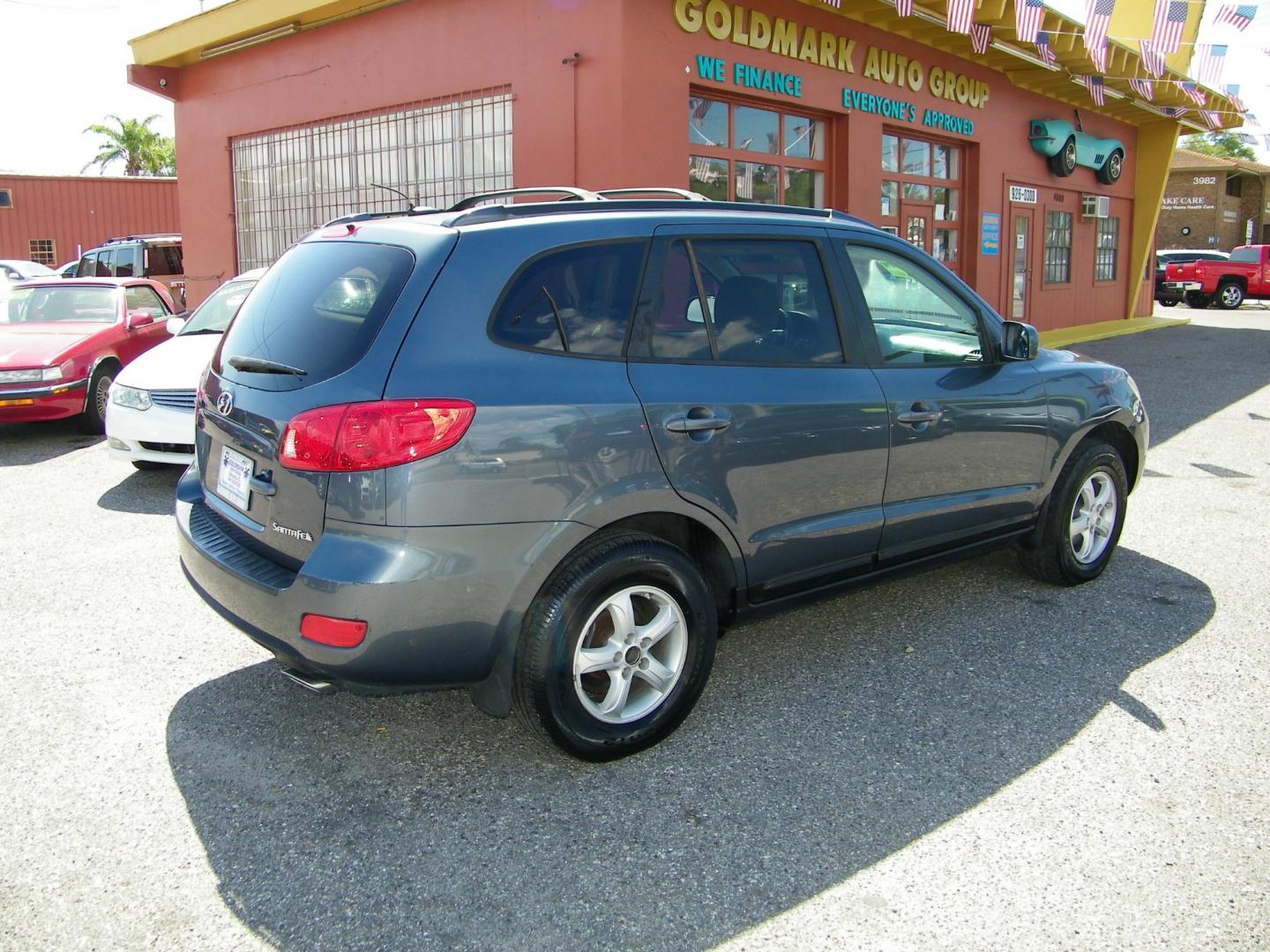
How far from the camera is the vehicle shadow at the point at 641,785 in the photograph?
2699 millimetres

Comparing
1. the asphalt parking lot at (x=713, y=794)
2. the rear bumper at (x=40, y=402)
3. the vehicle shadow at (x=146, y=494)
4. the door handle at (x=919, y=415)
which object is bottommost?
the asphalt parking lot at (x=713, y=794)

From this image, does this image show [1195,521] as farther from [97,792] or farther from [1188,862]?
[97,792]

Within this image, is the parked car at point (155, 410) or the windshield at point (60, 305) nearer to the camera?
the parked car at point (155, 410)

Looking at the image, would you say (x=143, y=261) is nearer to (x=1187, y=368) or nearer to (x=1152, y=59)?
(x=1152, y=59)

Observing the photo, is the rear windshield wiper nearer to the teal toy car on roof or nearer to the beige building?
the teal toy car on roof

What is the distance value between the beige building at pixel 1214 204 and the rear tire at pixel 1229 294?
17528 millimetres

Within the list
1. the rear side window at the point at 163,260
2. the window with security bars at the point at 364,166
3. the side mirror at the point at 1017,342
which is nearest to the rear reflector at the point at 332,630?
the side mirror at the point at 1017,342

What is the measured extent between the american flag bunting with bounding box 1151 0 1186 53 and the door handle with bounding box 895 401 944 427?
445 inches

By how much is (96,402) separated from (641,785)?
25.9 feet

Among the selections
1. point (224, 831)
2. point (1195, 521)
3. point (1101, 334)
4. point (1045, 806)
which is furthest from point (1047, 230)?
point (224, 831)

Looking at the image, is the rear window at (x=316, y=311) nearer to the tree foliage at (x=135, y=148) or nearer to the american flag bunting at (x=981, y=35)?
the american flag bunting at (x=981, y=35)

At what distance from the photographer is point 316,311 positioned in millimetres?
3355

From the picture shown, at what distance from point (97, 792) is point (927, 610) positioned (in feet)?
11.3

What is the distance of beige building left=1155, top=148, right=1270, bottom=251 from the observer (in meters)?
47.0
